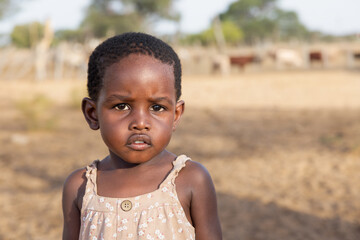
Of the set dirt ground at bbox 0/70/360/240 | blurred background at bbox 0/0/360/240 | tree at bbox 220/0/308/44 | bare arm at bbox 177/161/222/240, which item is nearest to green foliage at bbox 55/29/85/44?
tree at bbox 220/0/308/44

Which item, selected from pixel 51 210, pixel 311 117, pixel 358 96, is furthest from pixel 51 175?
pixel 358 96

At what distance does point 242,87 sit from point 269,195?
33.3 feet

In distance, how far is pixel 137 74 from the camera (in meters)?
1.38

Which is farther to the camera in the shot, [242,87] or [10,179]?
[242,87]

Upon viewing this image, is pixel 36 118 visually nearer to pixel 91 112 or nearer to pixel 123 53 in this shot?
pixel 91 112

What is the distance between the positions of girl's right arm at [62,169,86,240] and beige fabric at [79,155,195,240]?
0.37 ft

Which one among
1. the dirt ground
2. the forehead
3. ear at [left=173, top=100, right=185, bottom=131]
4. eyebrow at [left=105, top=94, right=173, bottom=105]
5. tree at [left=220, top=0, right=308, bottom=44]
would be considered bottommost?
the dirt ground

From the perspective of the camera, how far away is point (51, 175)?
5.52 meters

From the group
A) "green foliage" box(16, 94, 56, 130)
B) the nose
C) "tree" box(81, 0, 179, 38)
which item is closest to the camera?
the nose

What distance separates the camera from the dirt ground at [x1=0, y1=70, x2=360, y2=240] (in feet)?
12.5

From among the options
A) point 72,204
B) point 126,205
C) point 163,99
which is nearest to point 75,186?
point 72,204

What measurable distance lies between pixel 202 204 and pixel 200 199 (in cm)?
2

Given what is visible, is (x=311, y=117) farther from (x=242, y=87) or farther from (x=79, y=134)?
(x=242, y=87)

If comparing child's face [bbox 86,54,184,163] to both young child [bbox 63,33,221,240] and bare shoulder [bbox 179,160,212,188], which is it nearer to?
young child [bbox 63,33,221,240]
